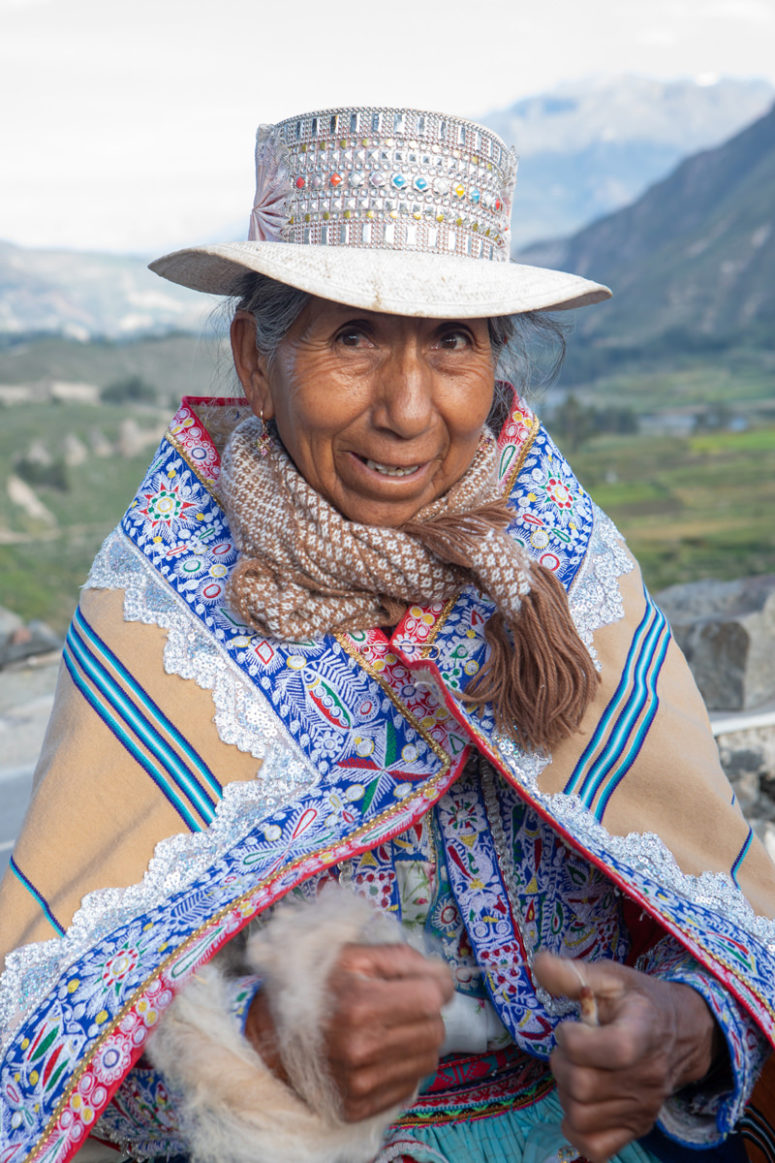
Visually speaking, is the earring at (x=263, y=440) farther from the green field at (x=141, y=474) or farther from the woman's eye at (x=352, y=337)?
the green field at (x=141, y=474)

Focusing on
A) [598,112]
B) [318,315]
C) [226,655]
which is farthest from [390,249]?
[598,112]

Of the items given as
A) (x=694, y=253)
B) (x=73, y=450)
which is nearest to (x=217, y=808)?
(x=73, y=450)

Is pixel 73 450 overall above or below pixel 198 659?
below

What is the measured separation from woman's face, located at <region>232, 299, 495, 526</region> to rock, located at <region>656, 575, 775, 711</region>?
9.60 feet

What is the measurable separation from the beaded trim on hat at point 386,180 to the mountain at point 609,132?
127 meters

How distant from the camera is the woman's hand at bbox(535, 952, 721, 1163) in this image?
4.25ft

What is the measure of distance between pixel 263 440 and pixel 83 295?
56055 mm

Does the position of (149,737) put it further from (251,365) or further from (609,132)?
(609,132)

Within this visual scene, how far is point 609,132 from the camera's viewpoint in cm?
14562

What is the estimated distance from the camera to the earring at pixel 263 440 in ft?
5.94

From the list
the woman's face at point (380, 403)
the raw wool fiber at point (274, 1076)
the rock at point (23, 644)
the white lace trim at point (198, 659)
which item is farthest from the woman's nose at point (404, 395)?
the rock at point (23, 644)

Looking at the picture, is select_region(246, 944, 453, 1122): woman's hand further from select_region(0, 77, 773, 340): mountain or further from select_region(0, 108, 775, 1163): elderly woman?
select_region(0, 77, 773, 340): mountain

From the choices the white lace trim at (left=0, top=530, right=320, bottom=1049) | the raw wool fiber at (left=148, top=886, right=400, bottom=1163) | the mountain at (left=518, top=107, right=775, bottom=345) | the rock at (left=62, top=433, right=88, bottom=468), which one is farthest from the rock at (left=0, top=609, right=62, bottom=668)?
the mountain at (left=518, top=107, right=775, bottom=345)

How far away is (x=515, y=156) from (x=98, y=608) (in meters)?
1.10
